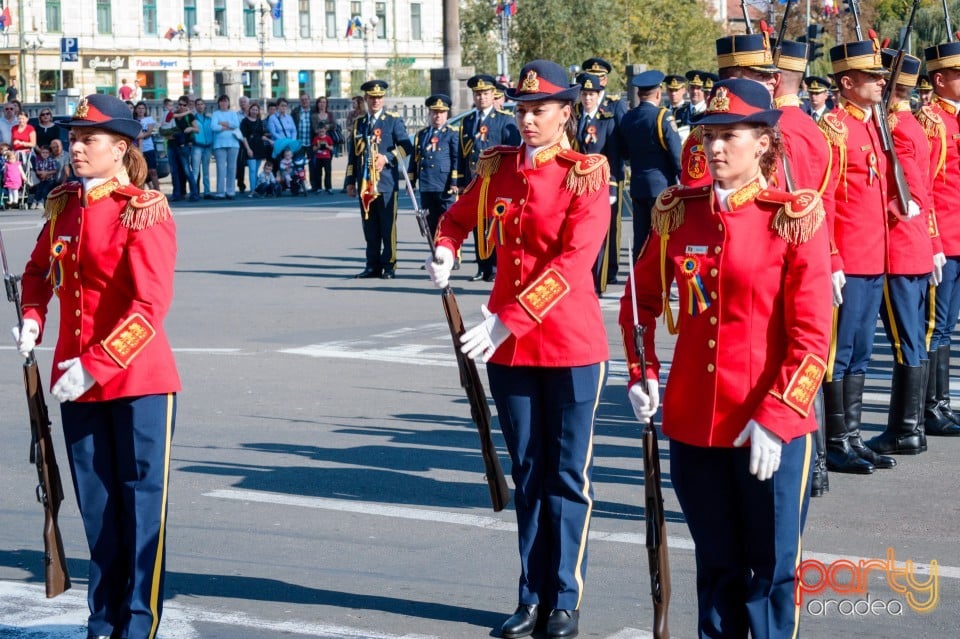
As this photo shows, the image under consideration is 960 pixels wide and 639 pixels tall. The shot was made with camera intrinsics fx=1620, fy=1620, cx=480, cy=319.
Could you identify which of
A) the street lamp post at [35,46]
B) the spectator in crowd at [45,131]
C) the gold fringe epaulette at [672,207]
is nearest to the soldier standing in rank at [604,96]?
the gold fringe epaulette at [672,207]

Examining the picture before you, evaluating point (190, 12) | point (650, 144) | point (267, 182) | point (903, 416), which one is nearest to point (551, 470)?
point (903, 416)

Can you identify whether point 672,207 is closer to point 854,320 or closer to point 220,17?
point 854,320

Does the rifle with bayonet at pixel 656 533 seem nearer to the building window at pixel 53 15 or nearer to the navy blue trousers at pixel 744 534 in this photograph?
the navy blue trousers at pixel 744 534

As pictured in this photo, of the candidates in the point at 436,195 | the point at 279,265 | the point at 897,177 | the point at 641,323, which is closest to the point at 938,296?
the point at 897,177

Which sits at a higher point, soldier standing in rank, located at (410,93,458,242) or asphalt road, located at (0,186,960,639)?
soldier standing in rank, located at (410,93,458,242)

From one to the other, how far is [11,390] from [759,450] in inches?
298

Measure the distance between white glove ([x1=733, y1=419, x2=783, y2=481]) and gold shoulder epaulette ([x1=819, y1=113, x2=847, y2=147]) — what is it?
3.65 meters

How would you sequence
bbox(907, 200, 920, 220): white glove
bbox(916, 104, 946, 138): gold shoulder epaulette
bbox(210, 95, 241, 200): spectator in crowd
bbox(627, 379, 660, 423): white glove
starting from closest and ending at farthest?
bbox(627, 379, 660, 423): white glove, bbox(907, 200, 920, 220): white glove, bbox(916, 104, 946, 138): gold shoulder epaulette, bbox(210, 95, 241, 200): spectator in crowd

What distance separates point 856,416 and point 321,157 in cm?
2396

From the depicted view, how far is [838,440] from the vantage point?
8.38m

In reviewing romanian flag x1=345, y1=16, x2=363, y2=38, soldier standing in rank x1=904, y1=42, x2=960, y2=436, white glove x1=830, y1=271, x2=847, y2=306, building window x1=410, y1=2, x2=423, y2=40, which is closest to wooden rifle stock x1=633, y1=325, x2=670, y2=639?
white glove x1=830, y1=271, x2=847, y2=306

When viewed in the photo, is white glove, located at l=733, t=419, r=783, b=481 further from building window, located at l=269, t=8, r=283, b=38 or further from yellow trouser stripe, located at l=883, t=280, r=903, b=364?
building window, located at l=269, t=8, r=283, b=38

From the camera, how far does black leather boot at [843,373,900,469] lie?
8352 millimetres

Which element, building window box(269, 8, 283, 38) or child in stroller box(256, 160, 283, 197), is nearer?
child in stroller box(256, 160, 283, 197)
